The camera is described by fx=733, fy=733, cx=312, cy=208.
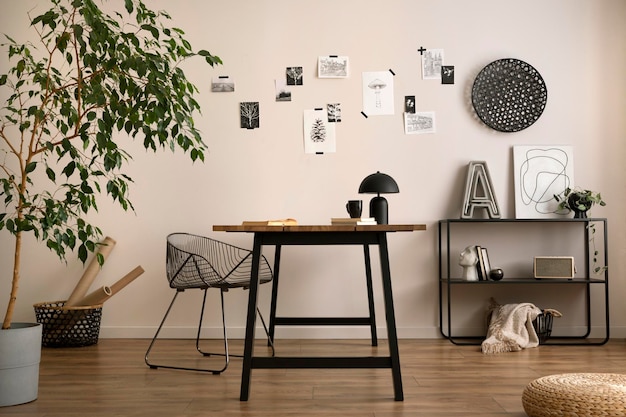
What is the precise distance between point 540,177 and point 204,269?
2.27m

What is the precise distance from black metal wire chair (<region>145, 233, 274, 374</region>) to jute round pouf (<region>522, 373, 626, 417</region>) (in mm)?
1432

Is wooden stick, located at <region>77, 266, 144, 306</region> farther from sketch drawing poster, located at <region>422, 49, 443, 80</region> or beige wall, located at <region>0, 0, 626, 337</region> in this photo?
sketch drawing poster, located at <region>422, 49, 443, 80</region>

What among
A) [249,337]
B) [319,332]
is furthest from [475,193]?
[249,337]

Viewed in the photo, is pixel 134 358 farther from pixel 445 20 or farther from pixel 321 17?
pixel 445 20

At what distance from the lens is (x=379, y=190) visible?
3908 mm

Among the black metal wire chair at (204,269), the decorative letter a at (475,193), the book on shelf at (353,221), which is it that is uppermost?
the decorative letter a at (475,193)

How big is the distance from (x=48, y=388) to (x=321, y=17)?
Result: 9.54 feet

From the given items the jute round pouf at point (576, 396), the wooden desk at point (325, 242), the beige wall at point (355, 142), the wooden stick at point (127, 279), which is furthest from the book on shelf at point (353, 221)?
the wooden stick at point (127, 279)

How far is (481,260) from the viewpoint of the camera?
15.2 feet

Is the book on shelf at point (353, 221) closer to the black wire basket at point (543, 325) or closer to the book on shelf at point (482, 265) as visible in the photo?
the book on shelf at point (482, 265)

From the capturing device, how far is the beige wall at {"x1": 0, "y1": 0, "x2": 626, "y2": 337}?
4.88 m

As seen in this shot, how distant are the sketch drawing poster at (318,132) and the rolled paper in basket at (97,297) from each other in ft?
5.17

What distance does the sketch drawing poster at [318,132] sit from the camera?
4895mm

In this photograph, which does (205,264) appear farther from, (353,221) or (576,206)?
(576,206)
